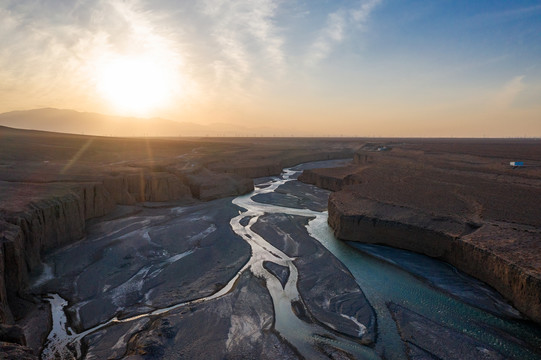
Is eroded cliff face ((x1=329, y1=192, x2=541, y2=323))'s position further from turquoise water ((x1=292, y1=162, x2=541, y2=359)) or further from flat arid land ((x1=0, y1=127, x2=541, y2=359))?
turquoise water ((x1=292, y1=162, x2=541, y2=359))

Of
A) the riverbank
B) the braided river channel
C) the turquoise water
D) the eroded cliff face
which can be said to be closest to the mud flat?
the eroded cliff face

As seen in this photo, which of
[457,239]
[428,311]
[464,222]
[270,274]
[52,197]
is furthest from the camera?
[52,197]

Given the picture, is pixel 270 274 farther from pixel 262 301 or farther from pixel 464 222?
pixel 464 222

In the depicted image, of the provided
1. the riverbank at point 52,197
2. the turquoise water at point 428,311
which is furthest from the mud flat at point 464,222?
the riverbank at point 52,197

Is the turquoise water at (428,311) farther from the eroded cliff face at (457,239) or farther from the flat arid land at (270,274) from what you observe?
the eroded cliff face at (457,239)

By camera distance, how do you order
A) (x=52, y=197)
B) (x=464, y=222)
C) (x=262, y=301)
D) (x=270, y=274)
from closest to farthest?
1. (x=262, y=301)
2. (x=270, y=274)
3. (x=464, y=222)
4. (x=52, y=197)

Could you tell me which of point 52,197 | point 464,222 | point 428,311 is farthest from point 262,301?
point 52,197
